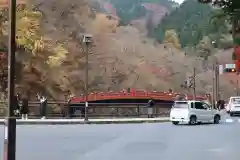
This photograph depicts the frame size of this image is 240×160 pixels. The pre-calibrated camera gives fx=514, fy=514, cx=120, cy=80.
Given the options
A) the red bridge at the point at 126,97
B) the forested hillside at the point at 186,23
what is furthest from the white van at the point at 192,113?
the forested hillside at the point at 186,23

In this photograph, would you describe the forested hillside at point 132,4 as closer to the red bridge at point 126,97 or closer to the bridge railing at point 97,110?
the red bridge at point 126,97

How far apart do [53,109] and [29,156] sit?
27.7 m

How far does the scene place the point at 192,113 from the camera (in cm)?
3334

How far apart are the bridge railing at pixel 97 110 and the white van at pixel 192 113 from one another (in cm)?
796

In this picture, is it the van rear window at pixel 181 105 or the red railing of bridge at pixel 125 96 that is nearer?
the van rear window at pixel 181 105

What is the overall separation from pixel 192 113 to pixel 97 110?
41.2 ft

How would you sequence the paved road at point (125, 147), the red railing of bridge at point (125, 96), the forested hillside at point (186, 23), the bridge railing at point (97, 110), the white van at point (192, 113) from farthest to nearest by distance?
the forested hillside at point (186, 23), the red railing of bridge at point (125, 96), the bridge railing at point (97, 110), the white van at point (192, 113), the paved road at point (125, 147)

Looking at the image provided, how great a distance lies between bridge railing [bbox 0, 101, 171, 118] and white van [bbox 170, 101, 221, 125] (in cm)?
796

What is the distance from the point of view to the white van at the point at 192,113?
108 feet

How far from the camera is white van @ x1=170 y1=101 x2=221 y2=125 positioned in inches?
1300

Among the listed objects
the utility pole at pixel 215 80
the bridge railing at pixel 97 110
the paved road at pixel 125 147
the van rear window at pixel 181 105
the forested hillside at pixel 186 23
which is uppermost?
the forested hillside at pixel 186 23

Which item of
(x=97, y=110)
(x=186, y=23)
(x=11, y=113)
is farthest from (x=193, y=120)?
(x=186, y=23)

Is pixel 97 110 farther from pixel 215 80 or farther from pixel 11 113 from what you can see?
pixel 11 113

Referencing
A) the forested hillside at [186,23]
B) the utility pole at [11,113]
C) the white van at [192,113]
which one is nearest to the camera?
the utility pole at [11,113]
